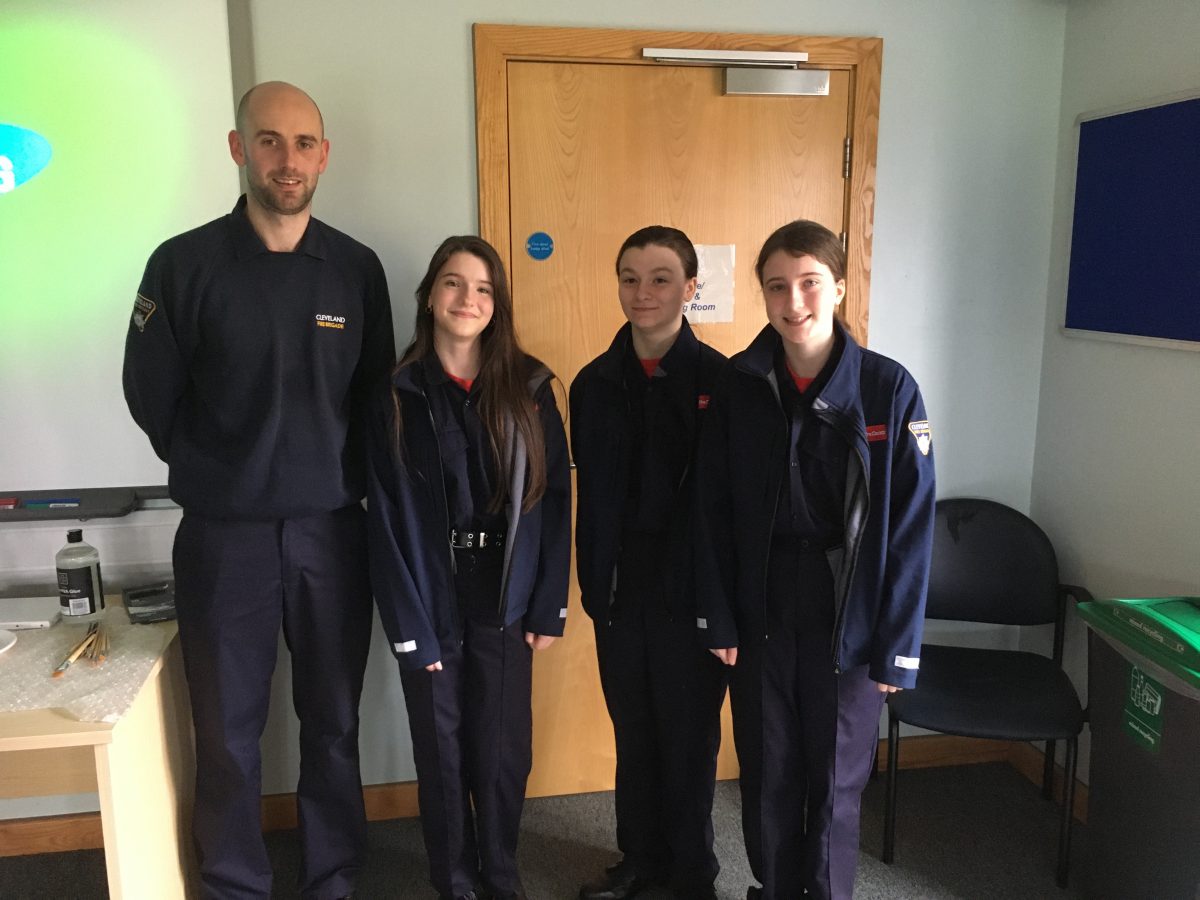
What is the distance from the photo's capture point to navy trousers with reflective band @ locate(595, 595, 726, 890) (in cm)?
196

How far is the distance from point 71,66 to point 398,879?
6.72 feet

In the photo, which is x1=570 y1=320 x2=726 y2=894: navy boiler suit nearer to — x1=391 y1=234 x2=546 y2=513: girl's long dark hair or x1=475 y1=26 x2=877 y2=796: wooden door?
x1=391 y1=234 x2=546 y2=513: girl's long dark hair

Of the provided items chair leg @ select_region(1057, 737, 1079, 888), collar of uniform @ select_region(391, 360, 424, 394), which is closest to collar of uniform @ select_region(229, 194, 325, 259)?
collar of uniform @ select_region(391, 360, 424, 394)

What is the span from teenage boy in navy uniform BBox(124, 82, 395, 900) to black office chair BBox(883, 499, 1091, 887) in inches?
56.4

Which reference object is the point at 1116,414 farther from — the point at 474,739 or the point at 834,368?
the point at 474,739

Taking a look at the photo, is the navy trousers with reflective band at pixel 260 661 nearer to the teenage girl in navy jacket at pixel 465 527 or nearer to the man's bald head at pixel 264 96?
the teenage girl in navy jacket at pixel 465 527

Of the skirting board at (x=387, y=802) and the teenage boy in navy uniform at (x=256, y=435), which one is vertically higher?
the teenage boy in navy uniform at (x=256, y=435)

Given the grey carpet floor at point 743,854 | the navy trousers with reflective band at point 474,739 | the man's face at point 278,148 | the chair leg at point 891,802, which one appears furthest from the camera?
the chair leg at point 891,802

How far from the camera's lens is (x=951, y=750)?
2.79 metres

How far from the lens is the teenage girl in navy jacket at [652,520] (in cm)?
190

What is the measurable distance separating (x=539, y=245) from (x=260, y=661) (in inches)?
47.4

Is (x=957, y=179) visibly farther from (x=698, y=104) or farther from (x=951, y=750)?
→ (x=951, y=750)

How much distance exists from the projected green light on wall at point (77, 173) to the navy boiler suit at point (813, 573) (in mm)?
1397

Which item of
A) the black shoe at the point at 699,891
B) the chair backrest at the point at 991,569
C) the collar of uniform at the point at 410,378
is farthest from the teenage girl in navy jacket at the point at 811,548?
the chair backrest at the point at 991,569
